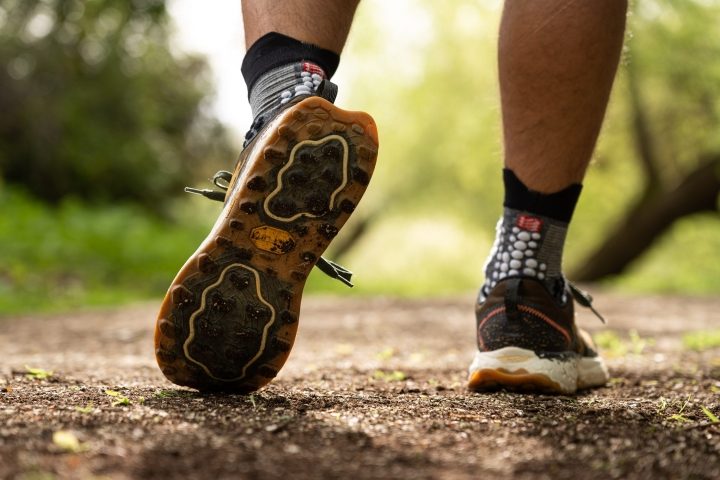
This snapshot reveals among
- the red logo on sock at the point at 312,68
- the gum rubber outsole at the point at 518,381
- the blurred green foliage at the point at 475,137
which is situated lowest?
the gum rubber outsole at the point at 518,381

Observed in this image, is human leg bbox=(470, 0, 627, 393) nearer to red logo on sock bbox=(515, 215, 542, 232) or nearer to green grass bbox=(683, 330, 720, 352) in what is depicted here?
red logo on sock bbox=(515, 215, 542, 232)

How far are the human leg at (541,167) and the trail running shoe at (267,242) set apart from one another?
0.42m

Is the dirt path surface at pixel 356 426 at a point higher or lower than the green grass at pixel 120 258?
lower

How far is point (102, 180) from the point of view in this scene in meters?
→ 9.46

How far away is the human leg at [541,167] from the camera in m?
1.53

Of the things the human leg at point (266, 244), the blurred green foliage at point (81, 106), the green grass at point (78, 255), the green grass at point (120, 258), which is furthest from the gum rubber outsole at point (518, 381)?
the blurred green foliage at point (81, 106)

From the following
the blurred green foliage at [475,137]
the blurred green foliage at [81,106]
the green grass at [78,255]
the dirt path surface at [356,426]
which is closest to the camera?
the dirt path surface at [356,426]

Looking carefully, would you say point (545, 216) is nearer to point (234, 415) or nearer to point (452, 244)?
point (234, 415)

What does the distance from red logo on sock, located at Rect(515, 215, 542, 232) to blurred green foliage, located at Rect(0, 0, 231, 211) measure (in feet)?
23.5

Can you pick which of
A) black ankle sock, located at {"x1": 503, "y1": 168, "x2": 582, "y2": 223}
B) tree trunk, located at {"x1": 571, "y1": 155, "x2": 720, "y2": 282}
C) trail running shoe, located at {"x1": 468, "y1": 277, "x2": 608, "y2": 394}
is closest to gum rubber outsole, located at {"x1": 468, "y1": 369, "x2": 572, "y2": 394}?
trail running shoe, located at {"x1": 468, "y1": 277, "x2": 608, "y2": 394}

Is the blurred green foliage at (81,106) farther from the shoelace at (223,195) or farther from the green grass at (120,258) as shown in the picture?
the shoelace at (223,195)

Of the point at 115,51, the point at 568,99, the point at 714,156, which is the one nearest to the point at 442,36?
the point at 714,156

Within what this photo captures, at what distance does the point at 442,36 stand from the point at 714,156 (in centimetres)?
588

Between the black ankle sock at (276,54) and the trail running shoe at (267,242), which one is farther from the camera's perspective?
the black ankle sock at (276,54)
